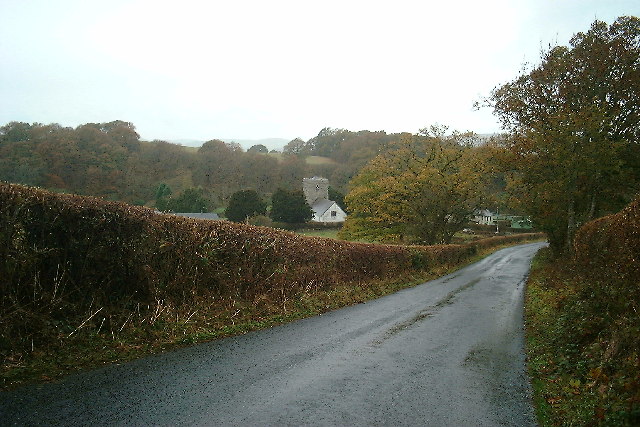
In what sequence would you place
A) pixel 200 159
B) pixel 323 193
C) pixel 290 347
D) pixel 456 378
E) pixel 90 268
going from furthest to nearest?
pixel 323 193 → pixel 200 159 → pixel 290 347 → pixel 90 268 → pixel 456 378

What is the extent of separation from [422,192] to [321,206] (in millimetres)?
55790

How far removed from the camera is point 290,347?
7.39 m

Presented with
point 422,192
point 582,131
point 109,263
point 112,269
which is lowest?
point 112,269

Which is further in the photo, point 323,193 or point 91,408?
point 323,193

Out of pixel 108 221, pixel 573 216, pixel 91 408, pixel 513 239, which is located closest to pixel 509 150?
pixel 573 216

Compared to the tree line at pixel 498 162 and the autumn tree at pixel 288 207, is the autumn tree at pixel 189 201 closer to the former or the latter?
the tree line at pixel 498 162

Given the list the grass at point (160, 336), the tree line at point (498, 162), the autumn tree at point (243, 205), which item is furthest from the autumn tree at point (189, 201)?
the grass at point (160, 336)

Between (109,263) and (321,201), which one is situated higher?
(321,201)

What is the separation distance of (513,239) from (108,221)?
61403 millimetres

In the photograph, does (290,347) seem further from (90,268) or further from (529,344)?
(529,344)

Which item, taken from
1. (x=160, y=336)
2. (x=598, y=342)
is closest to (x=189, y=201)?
(x=160, y=336)

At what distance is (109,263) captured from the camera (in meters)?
7.00

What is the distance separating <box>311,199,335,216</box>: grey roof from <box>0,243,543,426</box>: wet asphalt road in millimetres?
80082

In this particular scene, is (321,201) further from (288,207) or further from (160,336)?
(160,336)
